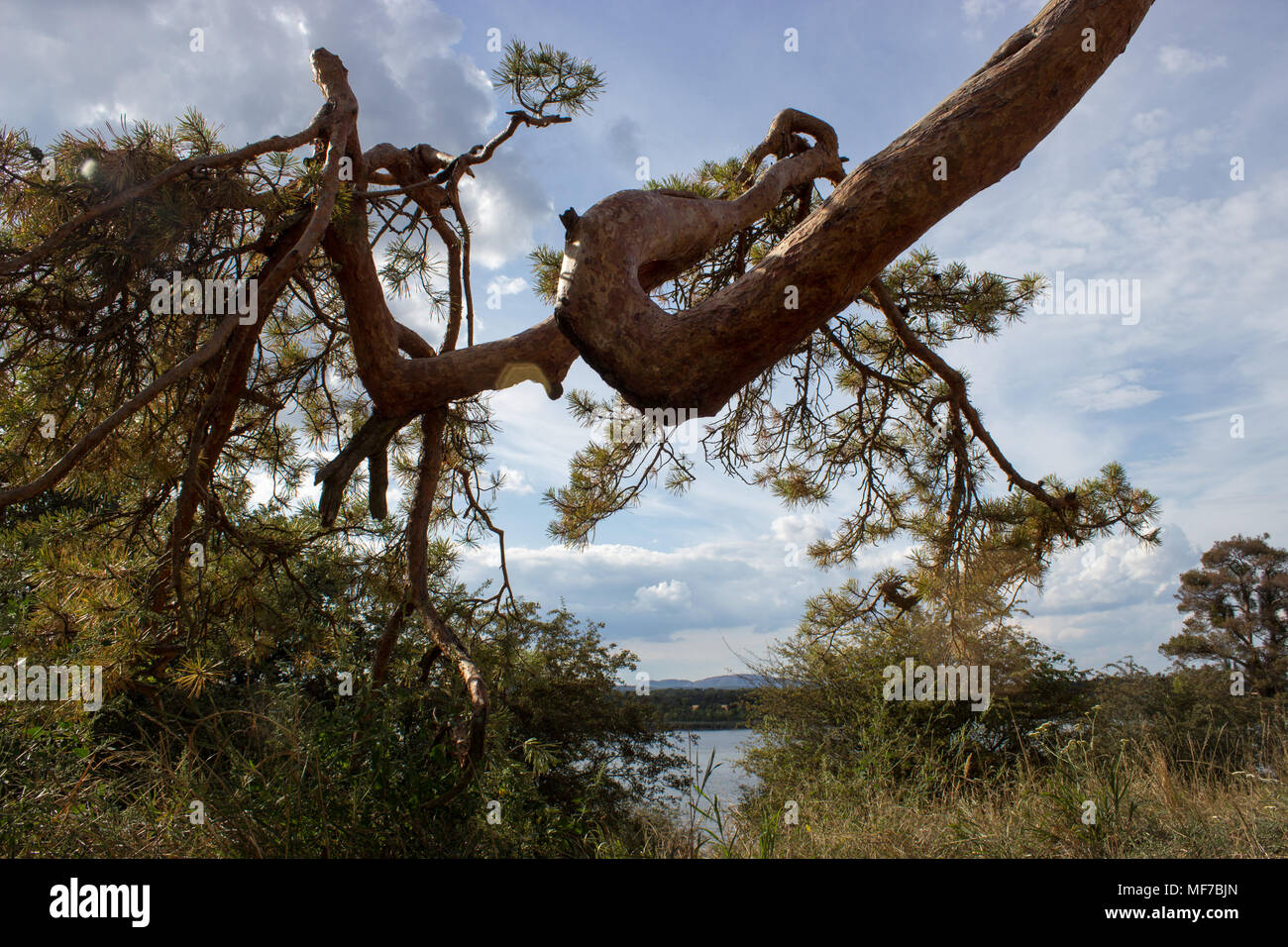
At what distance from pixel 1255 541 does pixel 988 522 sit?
971 centimetres

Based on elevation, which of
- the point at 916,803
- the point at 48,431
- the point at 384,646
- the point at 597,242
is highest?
the point at 597,242

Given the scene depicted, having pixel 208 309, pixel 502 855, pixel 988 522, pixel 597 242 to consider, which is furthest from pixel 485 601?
pixel 988 522

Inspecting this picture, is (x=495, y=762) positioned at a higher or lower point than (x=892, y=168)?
lower

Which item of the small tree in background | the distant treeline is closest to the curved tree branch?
the distant treeline

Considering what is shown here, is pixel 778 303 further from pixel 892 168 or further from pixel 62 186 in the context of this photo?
pixel 62 186

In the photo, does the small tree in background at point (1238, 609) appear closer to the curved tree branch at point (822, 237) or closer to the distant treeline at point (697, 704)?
the distant treeline at point (697, 704)

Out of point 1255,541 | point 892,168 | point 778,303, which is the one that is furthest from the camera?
point 1255,541

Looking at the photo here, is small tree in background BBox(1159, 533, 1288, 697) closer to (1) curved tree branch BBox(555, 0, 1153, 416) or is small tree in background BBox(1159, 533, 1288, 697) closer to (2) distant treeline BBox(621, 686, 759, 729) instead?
(2) distant treeline BBox(621, 686, 759, 729)

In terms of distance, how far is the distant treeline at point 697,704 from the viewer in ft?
24.4

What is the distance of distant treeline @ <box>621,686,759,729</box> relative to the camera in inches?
292

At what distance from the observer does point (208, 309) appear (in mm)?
2799

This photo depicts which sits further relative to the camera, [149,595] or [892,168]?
[149,595]

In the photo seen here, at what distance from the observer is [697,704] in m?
8.01

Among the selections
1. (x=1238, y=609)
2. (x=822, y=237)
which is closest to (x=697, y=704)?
(x=822, y=237)
